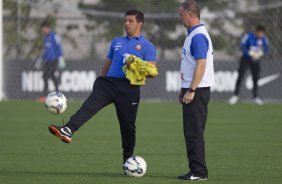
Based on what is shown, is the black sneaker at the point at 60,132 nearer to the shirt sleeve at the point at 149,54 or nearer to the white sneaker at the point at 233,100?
the shirt sleeve at the point at 149,54

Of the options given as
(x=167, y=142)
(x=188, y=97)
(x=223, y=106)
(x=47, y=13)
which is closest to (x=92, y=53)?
(x=47, y=13)

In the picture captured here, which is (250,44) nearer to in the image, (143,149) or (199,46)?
(143,149)

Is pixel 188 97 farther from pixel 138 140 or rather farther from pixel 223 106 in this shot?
pixel 223 106

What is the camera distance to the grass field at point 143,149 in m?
10.8

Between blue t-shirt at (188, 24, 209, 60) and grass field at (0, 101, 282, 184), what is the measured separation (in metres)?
1.58

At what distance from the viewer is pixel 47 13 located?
98.3 ft

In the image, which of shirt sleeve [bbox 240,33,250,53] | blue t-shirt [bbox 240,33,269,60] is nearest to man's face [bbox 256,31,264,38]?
blue t-shirt [bbox 240,33,269,60]

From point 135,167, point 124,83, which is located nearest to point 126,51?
point 124,83

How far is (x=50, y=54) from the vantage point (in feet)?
90.0

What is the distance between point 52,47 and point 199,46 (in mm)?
17624

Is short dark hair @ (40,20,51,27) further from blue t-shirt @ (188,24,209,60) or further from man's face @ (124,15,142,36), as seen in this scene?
blue t-shirt @ (188,24,209,60)

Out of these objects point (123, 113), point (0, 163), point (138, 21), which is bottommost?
point (0, 163)

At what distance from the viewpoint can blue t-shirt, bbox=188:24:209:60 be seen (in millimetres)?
9992

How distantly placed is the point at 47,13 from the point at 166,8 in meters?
4.26
